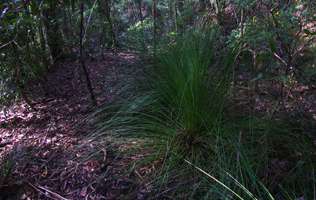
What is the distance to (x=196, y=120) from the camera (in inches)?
104

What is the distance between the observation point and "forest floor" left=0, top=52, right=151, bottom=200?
2.51 metres

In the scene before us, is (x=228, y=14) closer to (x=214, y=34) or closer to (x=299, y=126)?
(x=214, y=34)

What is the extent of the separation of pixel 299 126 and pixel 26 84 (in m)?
3.07

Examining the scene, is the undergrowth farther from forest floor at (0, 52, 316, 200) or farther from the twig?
the twig

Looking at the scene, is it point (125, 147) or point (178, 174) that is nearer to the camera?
point (178, 174)

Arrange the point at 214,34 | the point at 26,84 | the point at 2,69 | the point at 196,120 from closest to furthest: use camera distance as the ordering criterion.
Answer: the point at 196,120 → the point at 214,34 → the point at 2,69 → the point at 26,84

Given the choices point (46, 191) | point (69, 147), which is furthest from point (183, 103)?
point (46, 191)

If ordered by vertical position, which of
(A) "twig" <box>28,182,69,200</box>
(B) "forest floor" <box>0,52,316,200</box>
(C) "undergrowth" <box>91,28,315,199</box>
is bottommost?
(A) "twig" <box>28,182,69,200</box>

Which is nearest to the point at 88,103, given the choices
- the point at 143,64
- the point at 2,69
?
the point at 143,64

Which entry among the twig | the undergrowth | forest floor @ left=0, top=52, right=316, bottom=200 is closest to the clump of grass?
the undergrowth

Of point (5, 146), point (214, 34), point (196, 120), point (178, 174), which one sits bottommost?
point (5, 146)

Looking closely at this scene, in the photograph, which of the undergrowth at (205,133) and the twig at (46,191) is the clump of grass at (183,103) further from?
the twig at (46,191)

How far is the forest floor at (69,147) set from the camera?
251 cm

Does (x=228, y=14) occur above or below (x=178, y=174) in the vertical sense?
above
